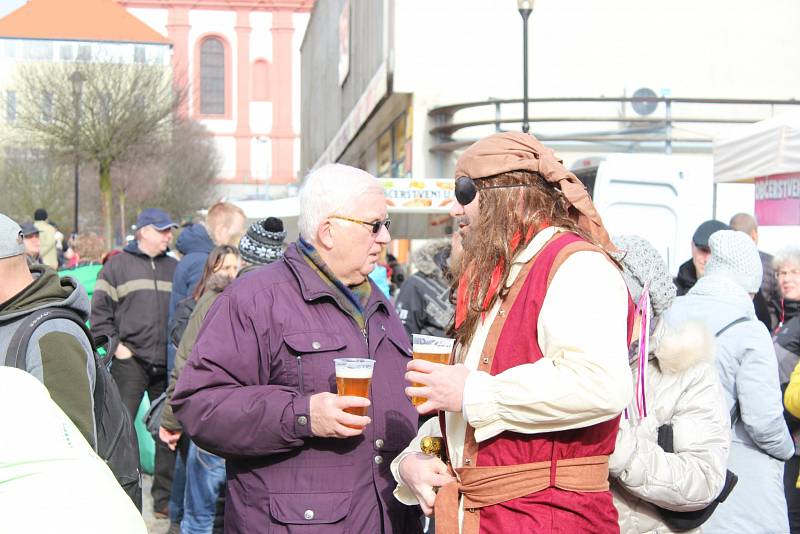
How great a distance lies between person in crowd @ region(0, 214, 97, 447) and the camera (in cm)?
316

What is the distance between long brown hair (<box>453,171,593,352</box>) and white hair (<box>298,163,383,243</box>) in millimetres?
851

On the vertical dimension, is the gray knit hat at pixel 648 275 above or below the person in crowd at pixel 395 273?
above

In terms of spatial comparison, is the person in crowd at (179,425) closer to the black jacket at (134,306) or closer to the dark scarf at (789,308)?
the black jacket at (134,306)

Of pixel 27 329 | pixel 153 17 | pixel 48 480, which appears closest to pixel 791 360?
pixel 27 329

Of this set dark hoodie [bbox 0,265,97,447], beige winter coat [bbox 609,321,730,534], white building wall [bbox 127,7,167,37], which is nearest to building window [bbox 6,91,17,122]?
dark hoodie [bbox 0,265,97,447]

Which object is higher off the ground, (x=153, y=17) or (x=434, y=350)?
(x=153, y=17)

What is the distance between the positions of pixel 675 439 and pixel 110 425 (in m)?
1.93

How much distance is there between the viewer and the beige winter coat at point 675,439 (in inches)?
120

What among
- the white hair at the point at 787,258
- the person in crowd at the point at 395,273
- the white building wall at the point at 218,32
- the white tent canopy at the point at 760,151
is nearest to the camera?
the white hair at the point at 787,258

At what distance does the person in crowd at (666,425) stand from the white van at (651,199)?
676 centimetres

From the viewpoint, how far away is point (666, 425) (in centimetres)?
333

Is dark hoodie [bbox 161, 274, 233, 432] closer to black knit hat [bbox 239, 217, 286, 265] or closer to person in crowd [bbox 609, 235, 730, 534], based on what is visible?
black knit hat [bbox 239, 217, 286, 265]

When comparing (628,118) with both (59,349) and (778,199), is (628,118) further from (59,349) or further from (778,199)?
(59,349)

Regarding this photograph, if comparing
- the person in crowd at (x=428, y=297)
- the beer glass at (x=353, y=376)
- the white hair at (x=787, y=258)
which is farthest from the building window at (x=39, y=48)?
the beer glass at (x=353, y=376)
